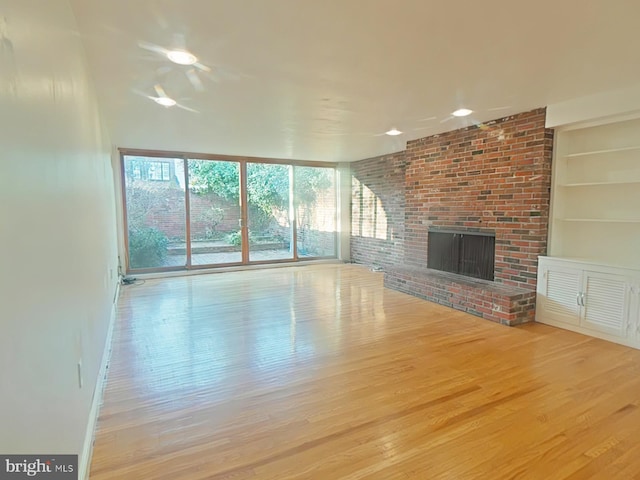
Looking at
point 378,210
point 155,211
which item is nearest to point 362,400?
point 378,210

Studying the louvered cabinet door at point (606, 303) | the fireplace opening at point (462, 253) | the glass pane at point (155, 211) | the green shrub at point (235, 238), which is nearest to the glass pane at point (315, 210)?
the green shrub at point (235, 238)

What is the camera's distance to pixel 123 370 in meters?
2.68

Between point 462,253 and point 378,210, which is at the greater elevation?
point 378,210

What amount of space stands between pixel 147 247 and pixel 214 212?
1371mm

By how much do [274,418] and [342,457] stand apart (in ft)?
1.66

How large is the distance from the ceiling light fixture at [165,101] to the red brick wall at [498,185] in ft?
11.5

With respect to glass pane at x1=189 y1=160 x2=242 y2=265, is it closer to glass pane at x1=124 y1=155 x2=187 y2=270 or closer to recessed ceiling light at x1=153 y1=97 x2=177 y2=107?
glass pane at x1=124 y1=155 x2=187 y2=270

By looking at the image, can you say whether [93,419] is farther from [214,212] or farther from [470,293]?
[214,212]

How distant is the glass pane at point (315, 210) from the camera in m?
7.74

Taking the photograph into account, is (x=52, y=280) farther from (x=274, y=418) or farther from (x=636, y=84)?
(x=636, y=84)

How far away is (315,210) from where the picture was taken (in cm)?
792

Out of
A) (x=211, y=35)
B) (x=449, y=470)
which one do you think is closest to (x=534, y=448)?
(x=449, y=470)

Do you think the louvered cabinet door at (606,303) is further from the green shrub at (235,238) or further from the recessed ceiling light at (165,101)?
the green shrub at (235,238)

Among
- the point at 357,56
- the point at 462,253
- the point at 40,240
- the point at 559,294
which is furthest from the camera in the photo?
the point at 462,253
